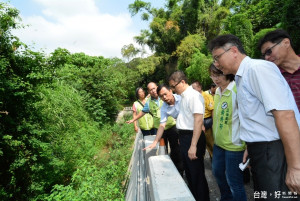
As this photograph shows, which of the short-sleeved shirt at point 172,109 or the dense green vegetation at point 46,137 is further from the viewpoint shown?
the dense green vegetation at point 46,137

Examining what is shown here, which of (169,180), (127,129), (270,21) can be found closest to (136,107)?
(169,180)

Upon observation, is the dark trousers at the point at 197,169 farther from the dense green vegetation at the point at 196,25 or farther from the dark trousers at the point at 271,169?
the dense green vegetation at the point at 196,25

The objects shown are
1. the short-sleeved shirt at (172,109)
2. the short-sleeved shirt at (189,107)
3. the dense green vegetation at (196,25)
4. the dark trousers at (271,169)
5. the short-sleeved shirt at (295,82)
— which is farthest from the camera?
the dense green vegetation at (196,25)

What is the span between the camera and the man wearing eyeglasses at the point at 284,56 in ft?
6.18

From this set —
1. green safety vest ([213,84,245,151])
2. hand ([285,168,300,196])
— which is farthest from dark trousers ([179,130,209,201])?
hand ([285,168,300,196])

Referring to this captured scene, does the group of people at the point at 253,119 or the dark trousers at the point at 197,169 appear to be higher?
the group of people at the point at 253,119

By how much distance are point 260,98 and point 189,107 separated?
1.16 meters

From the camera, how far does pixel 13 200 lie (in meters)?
4.27

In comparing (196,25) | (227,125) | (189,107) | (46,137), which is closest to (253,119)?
(227,125)

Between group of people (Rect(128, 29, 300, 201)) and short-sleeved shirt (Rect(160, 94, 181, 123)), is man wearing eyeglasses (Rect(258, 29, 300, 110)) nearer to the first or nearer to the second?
group of people (Rect(128, 29, 300, 201))

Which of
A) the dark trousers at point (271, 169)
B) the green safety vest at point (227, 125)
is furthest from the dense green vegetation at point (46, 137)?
the dark trousers at point (271, 169)

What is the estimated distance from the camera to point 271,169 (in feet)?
4.26

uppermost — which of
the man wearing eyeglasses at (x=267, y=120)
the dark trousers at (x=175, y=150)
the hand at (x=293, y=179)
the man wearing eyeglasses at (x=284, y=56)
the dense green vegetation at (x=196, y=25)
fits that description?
the dense green vegetation at (x=196, y=25)

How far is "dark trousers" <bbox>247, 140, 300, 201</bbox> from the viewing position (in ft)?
4.19
